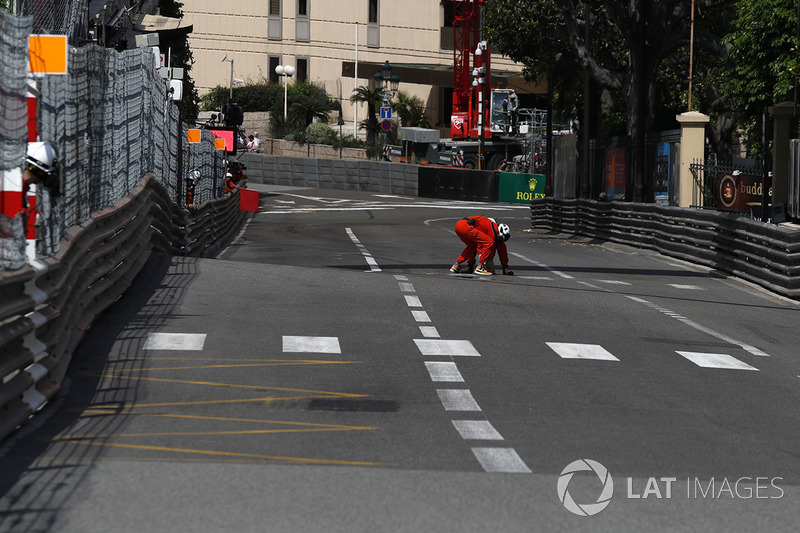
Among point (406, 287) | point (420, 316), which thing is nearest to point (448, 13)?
point (406, 287)

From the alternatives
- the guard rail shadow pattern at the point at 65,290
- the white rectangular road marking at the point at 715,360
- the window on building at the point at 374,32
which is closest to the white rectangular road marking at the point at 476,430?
the guard rail shadow pattern at the point at 65,290

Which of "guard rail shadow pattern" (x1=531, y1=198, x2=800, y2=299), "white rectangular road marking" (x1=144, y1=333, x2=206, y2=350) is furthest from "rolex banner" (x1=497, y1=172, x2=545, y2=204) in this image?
"white rectangular road marking" (x1=144, y1=333, x2=206, y2=350)

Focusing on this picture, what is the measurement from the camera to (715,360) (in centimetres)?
1191

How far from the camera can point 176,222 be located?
21422mm

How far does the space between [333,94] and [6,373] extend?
268 feet

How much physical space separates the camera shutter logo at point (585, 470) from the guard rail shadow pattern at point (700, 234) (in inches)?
505

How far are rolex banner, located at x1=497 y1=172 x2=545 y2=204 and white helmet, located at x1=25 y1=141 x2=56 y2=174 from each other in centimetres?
4812

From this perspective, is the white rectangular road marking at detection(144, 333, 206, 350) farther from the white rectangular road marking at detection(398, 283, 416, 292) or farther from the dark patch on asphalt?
the white rectangular road marking at detection(398, 283, 416, 292)

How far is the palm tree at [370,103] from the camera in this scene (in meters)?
80.0

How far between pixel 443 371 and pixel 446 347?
1.34 m

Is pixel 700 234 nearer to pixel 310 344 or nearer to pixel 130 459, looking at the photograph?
pixel 310 344

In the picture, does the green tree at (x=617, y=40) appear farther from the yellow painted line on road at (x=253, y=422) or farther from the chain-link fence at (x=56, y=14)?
the yellow painted line on road at (x=253, y=422)

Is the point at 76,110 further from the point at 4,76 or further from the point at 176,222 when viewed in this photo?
the point at 176,222

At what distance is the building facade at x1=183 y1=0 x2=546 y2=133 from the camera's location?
3519 inches
